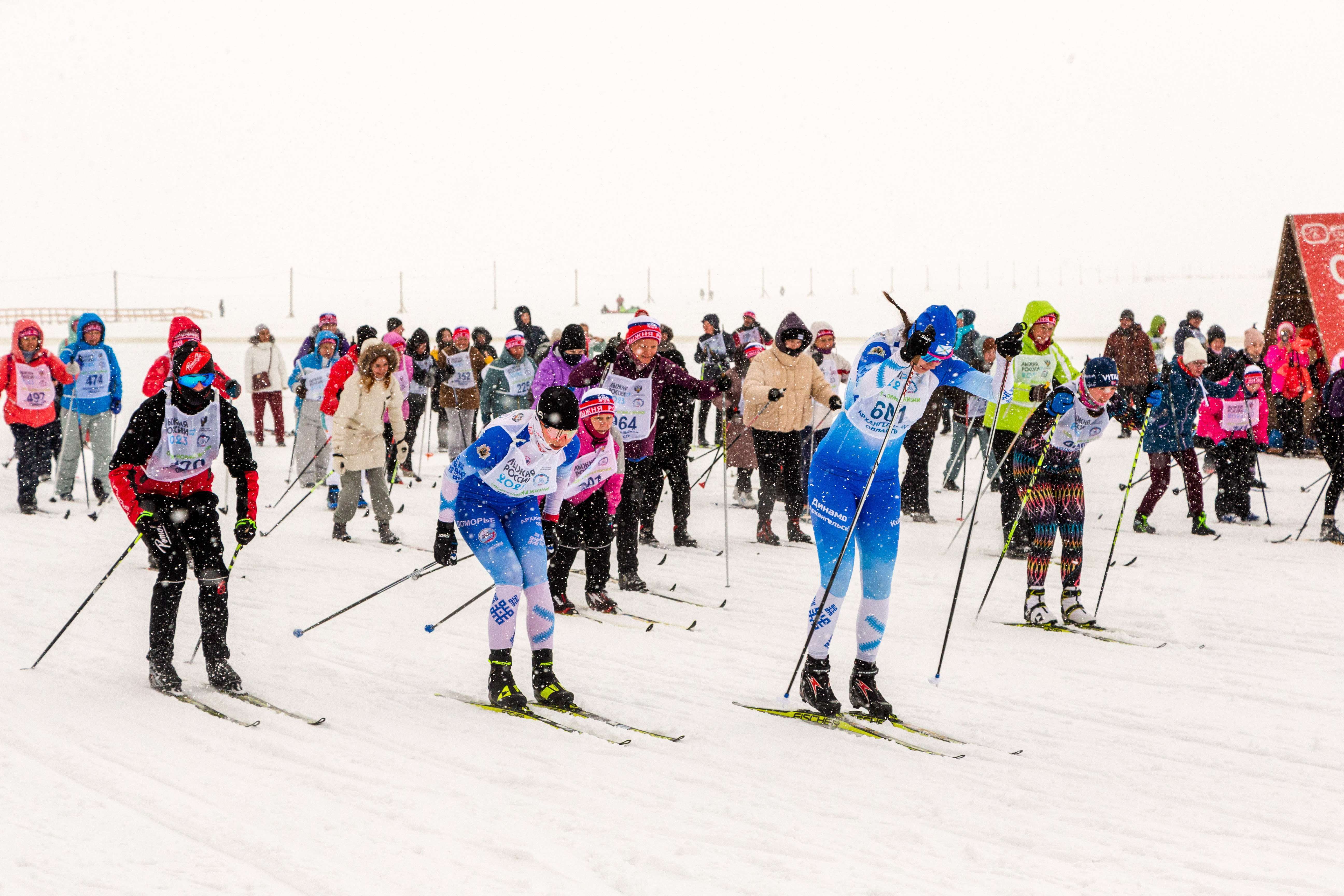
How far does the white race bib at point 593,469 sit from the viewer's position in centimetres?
628

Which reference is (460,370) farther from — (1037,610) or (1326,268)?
(1326,268)

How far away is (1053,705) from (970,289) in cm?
4378

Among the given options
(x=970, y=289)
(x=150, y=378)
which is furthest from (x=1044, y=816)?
(x=970, y=289)

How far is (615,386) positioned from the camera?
7.95 m

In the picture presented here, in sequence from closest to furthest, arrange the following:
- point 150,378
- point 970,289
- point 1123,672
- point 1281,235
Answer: point 1123,672 → point 150,378 → point 1281,235 → point 970,289

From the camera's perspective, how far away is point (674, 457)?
28.9ft

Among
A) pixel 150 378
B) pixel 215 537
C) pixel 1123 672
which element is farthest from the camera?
pixel 150 378

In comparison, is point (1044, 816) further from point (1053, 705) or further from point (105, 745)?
point (105, 745)

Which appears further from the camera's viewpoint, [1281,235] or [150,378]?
[1281,235]

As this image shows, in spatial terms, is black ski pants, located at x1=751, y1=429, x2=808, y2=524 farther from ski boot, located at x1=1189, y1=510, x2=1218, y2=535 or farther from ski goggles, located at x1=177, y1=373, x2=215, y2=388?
ski goggles, located at x1=177, y1=373, x2=215, y2=388

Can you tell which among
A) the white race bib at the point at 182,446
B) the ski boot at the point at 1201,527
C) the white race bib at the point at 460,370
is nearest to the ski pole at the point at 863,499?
the white race bib at the point at 182,446

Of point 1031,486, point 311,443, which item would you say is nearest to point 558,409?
point 1031,486

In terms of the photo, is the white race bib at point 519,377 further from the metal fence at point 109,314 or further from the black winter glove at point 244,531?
the metal fence at point 109,314

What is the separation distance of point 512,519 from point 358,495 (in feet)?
15.6
